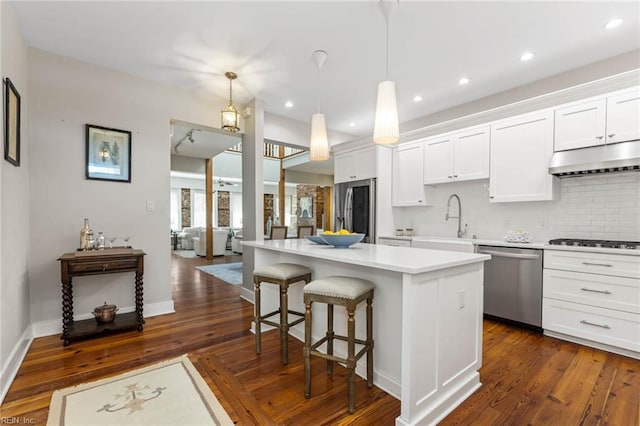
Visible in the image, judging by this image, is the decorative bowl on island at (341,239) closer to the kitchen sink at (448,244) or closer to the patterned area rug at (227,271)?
the kitchen sink at (448,244)

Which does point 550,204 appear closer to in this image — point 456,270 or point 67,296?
point 456,270

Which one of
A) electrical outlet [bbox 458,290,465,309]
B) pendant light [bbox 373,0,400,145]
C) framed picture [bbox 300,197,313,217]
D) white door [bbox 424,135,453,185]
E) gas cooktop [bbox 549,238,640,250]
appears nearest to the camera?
electrical outlet [bbox 458,290,465,309]

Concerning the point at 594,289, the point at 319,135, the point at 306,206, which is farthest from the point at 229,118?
the point at 306,206

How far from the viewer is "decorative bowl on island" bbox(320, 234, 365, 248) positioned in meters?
2.27

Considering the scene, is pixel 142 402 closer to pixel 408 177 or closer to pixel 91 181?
pixel 91 181

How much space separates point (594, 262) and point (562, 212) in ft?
2.58

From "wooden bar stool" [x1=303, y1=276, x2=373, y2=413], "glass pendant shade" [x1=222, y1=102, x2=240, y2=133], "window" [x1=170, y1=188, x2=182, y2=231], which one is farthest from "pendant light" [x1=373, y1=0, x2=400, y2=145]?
"window" [x1=170, y1=188, x2=182, y2=231]

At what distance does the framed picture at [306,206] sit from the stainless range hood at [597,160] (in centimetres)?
990

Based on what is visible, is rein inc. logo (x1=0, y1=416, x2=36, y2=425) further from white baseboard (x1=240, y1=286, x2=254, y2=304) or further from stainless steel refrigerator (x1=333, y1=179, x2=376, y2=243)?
stainless steel refrigerator (x1=333, y1=179, x2=376, y2=243)

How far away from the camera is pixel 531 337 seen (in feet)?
9.08

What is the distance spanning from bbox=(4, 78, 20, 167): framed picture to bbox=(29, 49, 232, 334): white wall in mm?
581

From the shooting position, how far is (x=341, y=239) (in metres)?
2.27

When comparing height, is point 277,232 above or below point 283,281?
above

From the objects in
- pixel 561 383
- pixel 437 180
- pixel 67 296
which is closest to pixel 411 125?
pixel 437 180
